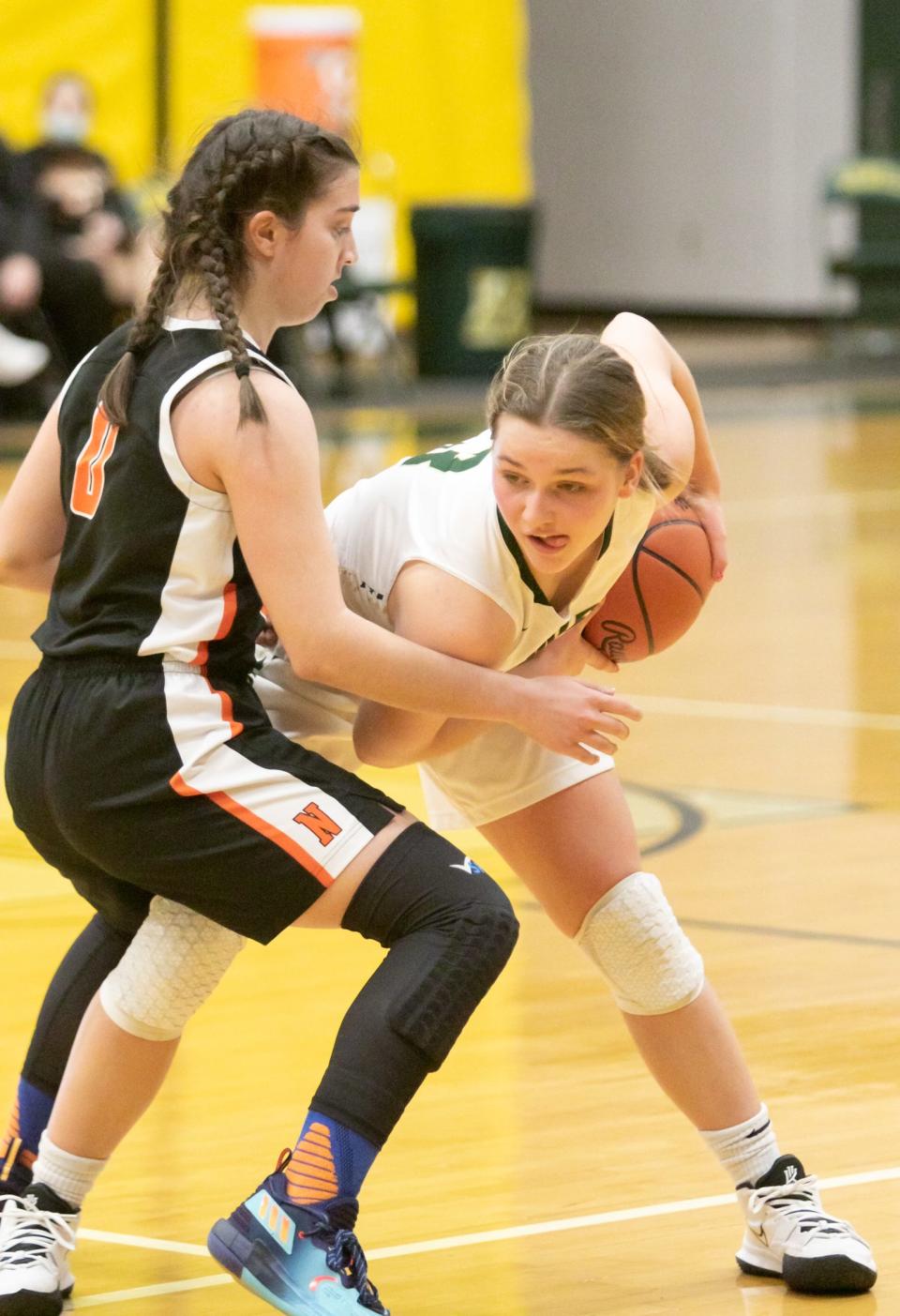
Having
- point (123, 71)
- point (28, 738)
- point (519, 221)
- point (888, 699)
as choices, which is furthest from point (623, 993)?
point (123, 71)

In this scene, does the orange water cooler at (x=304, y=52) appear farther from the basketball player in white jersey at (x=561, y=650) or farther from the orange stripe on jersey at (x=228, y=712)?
the orange stripe on jersey at (x=228, y=712)

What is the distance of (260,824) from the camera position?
2400 millimetres

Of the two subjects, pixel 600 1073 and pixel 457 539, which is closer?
pixel 457 539

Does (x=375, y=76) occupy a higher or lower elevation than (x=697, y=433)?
lower

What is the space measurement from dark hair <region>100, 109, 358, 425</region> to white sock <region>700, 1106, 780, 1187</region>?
1.05m

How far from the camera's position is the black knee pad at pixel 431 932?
239 cm

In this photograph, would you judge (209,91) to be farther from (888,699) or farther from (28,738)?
(28,738)

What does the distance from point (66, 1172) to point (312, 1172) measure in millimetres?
371

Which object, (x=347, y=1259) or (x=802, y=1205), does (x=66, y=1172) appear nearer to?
(x=347, y=1259)

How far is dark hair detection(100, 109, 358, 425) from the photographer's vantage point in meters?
2.45

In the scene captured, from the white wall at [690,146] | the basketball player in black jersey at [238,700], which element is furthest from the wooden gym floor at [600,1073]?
the white wall at [690,146]

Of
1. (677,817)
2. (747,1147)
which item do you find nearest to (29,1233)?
(747,1147)

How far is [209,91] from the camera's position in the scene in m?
16.4

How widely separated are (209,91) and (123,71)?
0.71 metres
